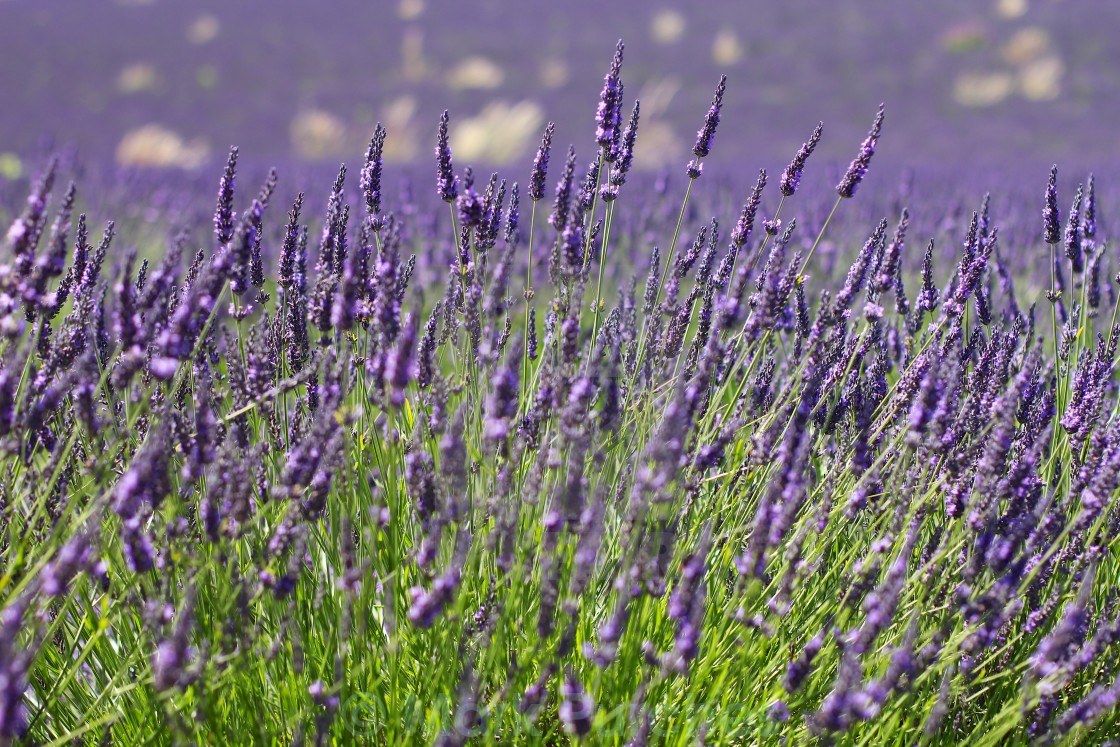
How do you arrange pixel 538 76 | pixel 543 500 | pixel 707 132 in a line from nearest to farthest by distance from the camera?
pixel 543 500, pixel 707 132, pixel 538 76

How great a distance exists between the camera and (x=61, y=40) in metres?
22.0

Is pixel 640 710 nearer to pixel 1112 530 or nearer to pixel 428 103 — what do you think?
pixel 1112 530

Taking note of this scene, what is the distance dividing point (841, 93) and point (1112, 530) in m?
19.2

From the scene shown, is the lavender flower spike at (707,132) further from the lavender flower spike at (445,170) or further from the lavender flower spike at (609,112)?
the lavender flower spike at (445,170)

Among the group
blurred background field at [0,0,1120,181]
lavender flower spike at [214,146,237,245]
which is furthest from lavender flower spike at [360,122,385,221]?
blurred background field at [0,0,1120,181]

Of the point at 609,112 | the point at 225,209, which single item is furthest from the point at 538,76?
the point at 225,209

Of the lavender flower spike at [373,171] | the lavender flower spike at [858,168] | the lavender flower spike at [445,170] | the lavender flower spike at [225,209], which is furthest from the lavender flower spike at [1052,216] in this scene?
the lavender flower spike at [225,209]

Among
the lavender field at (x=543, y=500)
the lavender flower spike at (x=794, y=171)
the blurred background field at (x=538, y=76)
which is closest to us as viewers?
the lavender field at (x=543, y=500)

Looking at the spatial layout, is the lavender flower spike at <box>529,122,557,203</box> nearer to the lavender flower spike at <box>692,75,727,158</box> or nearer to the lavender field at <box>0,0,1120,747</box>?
the lavender field at <box>0,0,1120,747</box>

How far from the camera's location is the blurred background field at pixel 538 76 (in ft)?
56.3

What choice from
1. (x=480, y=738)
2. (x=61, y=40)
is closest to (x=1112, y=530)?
(x=480, y=738)

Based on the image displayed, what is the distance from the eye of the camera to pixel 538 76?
21125 millimetres

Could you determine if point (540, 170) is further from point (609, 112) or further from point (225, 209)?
point (225, 209)

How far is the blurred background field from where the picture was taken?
17172 mm
